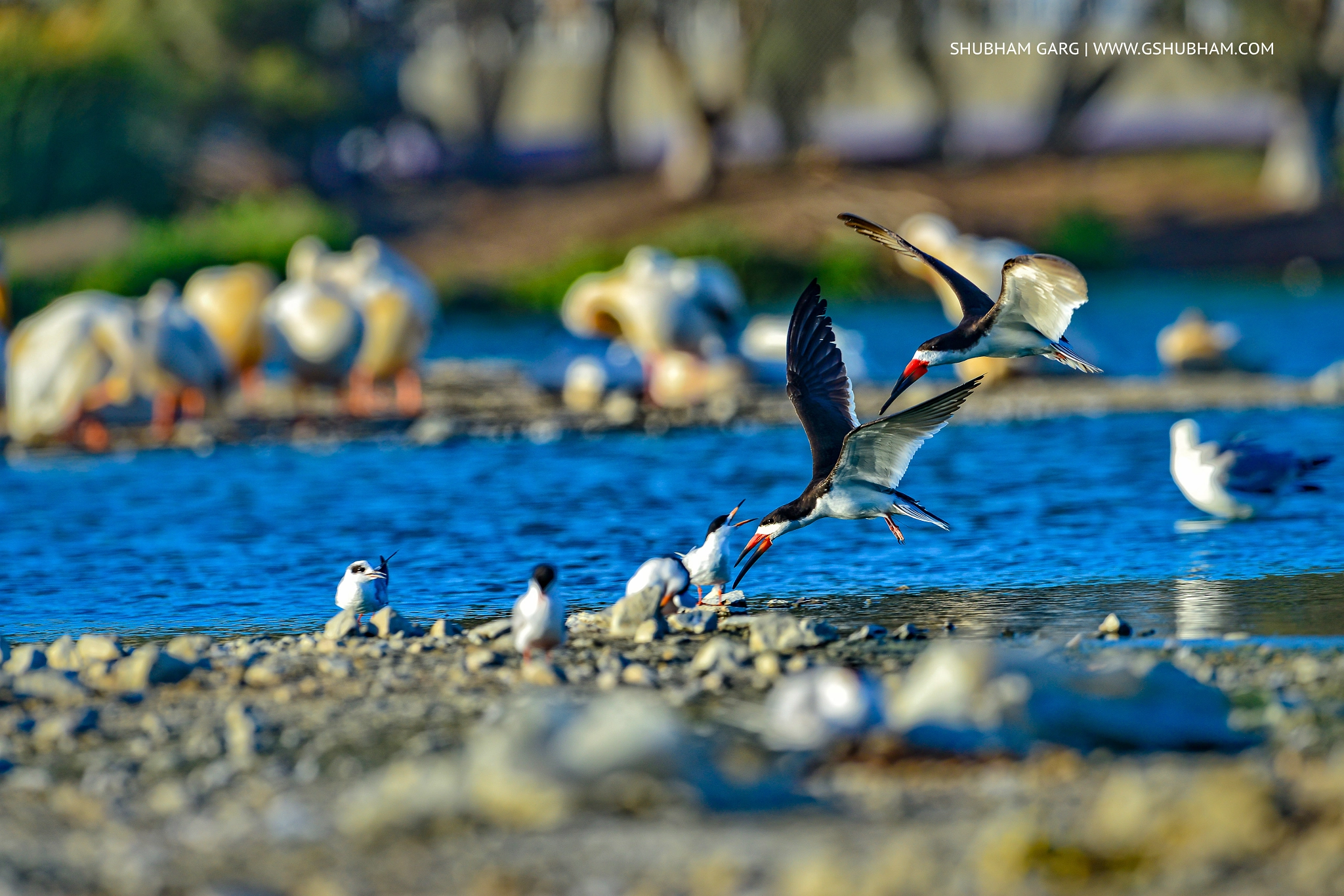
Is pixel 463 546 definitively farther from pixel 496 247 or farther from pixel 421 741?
pixel 496 247

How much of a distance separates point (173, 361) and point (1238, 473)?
30.5ft

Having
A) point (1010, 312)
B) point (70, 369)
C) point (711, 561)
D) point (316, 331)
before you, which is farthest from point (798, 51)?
point (1010, 312)

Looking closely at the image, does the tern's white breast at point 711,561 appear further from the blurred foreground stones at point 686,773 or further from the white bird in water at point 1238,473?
the white bird in water at point 1238,473

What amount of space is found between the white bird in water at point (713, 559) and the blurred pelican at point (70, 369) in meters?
8.60

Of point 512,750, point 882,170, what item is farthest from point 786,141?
point 512,750

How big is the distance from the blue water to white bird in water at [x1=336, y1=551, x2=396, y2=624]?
22 cm

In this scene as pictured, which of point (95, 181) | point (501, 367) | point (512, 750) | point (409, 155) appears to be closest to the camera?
point (512, 750)

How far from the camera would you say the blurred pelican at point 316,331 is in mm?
17047

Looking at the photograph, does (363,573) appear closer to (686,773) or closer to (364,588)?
(364,588)

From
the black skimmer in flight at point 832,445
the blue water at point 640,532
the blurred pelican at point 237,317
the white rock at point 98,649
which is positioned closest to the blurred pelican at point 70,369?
the blue water at point 640,532

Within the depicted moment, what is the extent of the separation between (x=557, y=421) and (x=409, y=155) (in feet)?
99.0

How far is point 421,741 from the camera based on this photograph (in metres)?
6.20

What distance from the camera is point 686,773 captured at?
17.9 feet

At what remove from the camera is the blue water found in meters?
8.99
